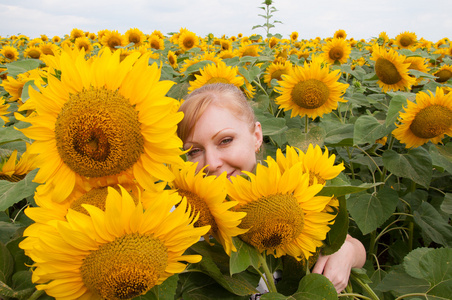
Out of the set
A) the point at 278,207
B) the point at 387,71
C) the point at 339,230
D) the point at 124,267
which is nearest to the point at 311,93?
the point at 387,71

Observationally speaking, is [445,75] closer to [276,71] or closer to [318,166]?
[276,71]

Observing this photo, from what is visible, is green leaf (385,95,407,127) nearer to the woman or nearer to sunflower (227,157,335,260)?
the woman

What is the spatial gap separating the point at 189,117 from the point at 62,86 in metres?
1.09

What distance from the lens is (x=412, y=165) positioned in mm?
2154

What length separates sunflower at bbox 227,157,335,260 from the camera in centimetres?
91

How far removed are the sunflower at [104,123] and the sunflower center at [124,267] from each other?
0.16 metres

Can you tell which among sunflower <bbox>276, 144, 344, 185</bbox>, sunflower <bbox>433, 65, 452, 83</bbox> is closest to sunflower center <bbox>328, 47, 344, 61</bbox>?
sunflower <bbox>433, 65, 452, 83</bbox>

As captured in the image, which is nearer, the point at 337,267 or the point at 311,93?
the point at 337,267

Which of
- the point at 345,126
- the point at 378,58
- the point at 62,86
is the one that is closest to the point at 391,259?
the point at 345,126

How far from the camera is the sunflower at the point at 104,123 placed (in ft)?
2.42

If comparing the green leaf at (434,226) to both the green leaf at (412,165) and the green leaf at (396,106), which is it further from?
the green leaf at (396,106)

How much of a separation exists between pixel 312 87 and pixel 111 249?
195 cm

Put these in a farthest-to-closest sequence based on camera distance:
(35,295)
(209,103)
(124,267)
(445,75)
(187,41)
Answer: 1. (187,41)
2. (445,75)
3. (209,103)
4. (35,295)
5. (124,267)

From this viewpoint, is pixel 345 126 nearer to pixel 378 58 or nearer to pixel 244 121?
pixel 244 121
